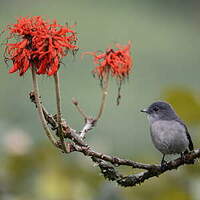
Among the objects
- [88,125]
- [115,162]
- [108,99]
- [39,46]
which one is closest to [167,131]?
[88,125]

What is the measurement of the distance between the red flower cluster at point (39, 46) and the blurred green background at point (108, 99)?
11cm

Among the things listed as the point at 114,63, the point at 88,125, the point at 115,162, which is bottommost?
the point at 115,162

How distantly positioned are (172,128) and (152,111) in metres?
0.18

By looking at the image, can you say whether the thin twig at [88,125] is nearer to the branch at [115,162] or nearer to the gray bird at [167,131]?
the branch at [115,162]

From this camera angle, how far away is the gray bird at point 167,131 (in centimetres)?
408

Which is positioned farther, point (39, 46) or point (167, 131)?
point (167, 131)

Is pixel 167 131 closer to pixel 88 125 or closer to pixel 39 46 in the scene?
pixel 88 125

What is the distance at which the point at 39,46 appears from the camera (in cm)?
336

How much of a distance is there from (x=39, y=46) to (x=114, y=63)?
0.40 m

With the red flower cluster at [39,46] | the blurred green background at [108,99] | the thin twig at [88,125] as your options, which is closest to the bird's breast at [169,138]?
the blurred green background at [108,99]

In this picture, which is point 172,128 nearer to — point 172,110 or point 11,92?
point 172,110

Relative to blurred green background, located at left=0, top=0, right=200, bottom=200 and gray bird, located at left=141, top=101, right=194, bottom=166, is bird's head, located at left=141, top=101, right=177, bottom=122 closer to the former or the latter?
gray bird, located at left=141, top=101, right=194, bottom=166

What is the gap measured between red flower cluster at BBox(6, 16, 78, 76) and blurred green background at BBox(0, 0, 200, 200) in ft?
0.36

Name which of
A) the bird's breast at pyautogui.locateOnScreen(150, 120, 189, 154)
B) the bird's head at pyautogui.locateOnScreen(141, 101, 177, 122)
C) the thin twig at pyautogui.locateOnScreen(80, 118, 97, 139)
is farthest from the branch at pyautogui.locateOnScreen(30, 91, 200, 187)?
the bird's head at pyautogui.locateOnScreen(141, 101, 177, 122)
